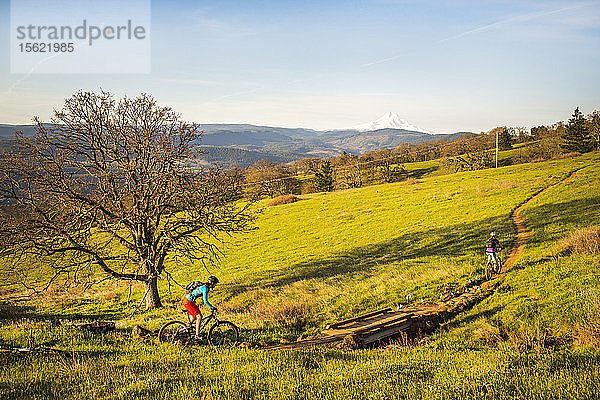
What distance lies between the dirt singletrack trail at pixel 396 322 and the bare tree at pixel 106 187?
9.84m

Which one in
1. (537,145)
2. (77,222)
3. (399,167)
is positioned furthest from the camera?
(399,167)

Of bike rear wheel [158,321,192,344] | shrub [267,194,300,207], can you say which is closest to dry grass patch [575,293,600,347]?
bike rear wheel [158,321,192,344]

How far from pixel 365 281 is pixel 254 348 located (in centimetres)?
1054

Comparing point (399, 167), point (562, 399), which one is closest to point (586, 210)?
point (562, 399)

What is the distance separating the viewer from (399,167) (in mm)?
113938

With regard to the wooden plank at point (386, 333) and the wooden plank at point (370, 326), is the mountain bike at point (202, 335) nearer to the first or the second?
the wooden plank at point (370, 326)

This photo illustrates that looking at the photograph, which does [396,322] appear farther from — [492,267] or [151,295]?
[151,295]

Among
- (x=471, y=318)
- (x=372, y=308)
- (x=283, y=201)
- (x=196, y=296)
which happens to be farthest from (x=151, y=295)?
(x=283, y=201)

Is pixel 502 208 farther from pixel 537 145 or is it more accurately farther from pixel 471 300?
pixel 537 145

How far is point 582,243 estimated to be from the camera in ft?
62.1

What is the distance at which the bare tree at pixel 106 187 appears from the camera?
19203 mm

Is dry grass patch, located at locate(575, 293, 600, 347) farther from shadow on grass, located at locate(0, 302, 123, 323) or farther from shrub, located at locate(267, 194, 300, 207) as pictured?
shrub, located at locate(267, 194, 300, 207)

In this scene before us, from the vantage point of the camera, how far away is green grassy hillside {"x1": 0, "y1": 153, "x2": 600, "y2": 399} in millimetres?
8203

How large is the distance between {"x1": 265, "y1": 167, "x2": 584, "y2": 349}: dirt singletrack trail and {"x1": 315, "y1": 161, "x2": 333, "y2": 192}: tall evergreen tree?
82099 millimetres
